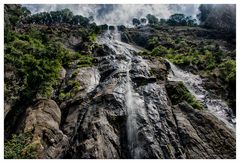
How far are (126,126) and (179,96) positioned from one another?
762 centimetres

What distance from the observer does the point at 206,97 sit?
3588 centimetres

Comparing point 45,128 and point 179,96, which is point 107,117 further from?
point 179,96

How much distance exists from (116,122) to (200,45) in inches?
1682

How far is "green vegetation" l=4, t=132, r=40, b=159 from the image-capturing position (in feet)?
70.9

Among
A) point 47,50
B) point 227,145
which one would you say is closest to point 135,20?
point 47,50

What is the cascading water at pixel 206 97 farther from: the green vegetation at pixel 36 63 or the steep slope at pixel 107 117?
the green vegetation at pixel 36 63

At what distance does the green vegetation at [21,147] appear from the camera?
21609 millimetres

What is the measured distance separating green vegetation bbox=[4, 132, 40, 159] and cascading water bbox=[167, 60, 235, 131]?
1687 centimetres

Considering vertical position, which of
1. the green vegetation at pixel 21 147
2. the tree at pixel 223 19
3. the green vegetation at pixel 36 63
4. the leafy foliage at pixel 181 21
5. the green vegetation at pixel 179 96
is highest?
the leafy foliage at pixel 181 21

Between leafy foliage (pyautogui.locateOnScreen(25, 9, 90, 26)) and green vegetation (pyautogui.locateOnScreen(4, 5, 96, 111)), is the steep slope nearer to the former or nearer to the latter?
green vegetation (pyautogui.locateOnScreen(4, 5, 96, 111))

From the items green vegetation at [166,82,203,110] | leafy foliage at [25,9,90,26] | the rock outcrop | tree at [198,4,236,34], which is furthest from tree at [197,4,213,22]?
the rock outcrop

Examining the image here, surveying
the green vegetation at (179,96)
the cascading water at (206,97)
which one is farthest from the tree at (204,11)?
the green vegetation at (179,96)

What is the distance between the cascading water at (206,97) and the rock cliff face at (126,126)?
181 inches

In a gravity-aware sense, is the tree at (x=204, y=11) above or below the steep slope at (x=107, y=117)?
above
